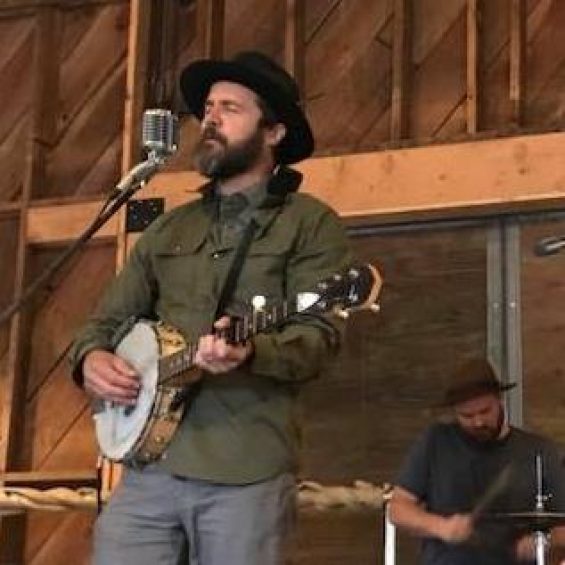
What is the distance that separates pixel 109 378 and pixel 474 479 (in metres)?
1.92

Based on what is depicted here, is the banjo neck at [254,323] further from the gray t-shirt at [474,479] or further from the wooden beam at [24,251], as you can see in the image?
the wooden beam at [24,251]

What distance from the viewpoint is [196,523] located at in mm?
2777

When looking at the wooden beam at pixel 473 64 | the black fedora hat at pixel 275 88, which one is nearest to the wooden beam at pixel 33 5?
the wooden beam at pixel 473 64

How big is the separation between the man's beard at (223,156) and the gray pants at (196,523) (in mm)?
667

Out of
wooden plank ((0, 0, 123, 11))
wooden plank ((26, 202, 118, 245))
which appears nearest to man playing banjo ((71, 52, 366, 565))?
wooden plank ((26, 202, 118, 245))

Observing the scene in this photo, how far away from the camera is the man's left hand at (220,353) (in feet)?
8.59

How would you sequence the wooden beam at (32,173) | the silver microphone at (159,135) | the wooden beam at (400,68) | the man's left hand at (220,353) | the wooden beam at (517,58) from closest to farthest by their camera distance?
the man's left hand at (220,353) → the silver microphone at (159,135) → the wooden beam at (517,58) → the wooden beam at (400,68) → the wooden beam at (32,173)

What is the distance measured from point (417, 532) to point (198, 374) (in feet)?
5.99

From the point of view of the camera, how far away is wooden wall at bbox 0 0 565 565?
16.6 feet

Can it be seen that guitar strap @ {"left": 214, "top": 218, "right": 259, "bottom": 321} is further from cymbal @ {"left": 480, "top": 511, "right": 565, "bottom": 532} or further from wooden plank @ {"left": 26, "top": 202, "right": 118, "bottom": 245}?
wooden plank @ {"left": 26, "top": 202, "right": 118, "bottom": 245}

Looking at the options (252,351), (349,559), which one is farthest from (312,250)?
(349,559)

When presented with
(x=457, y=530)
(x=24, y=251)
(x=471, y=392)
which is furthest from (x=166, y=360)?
(x=24, y=251)

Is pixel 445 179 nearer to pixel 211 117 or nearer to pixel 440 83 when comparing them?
pixel 440 83

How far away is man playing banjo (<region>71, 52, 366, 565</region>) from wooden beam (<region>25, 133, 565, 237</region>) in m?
1.63
